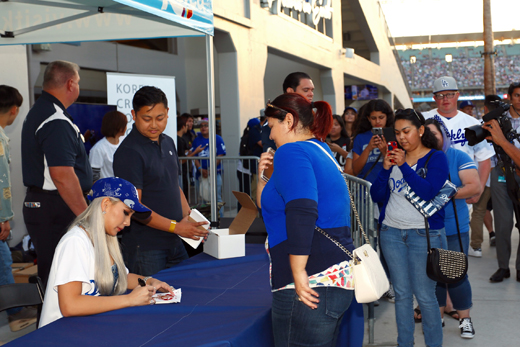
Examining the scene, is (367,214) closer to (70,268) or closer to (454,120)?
(454,120)

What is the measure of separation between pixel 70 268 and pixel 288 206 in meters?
0.95

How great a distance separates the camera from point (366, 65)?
61.0 feet

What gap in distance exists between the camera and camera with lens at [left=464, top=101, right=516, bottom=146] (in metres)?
3.68

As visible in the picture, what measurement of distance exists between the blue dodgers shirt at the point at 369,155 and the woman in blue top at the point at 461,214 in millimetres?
754

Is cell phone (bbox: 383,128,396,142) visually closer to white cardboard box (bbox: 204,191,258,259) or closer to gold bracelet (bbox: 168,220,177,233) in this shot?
white cardboard box (bbox: 204,191,258,259)

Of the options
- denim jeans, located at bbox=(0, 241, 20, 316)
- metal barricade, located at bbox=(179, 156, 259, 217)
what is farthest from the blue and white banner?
metal barricade, located at bbox=(179, 156, 259, 217)

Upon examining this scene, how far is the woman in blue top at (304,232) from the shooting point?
1.65 m

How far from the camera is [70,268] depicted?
6.30 feet

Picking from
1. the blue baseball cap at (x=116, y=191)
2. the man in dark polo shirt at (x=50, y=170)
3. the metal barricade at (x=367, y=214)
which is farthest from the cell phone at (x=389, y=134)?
the man in dark polo shirt at (x=50, y=170)

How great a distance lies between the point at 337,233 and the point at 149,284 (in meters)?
1.03

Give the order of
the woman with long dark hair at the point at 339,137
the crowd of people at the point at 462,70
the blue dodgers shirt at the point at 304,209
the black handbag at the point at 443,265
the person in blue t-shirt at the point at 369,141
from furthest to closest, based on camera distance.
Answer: the crowd of people at the point at 462,70 < the woman with long dark hair at the point at 339,137 < the person in blue t-shirt at the point at 369,141 < the black handbag at the point at 443,265 < the blue dodgers shirt at the point at 304,209

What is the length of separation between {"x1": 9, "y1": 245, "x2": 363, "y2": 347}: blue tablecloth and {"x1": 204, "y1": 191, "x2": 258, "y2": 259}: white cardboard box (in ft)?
1.01

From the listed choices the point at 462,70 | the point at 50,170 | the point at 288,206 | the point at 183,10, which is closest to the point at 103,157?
the point at 50,170

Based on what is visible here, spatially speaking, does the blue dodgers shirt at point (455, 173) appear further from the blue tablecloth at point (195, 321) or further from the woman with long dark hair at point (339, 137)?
the woman with long dark hair at point (339, 137)
